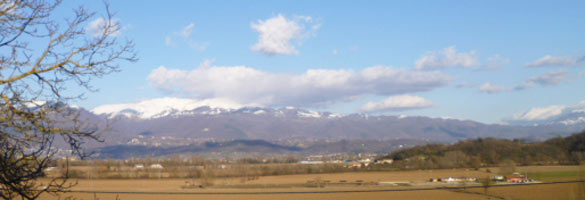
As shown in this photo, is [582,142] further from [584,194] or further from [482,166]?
[584,194]

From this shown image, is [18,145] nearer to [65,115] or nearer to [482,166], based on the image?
[65,115]

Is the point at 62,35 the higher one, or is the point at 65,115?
the point at 62,35

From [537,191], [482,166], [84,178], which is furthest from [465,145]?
[84,178]

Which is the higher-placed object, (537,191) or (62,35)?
(62,35)

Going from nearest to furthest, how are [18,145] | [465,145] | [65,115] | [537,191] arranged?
1. [18,145]
2. [65,115]
3. [537,191]
4. [465,145]

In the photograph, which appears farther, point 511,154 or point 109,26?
point 511,154

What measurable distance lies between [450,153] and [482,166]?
41.6ft

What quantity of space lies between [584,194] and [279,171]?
85.6 meters

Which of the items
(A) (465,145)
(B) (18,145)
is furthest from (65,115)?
(A) (465,145)

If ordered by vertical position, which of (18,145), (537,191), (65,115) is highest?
(65,115)

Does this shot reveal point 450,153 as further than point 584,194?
Yes

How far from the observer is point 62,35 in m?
6.59

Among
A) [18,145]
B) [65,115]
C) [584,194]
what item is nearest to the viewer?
[18,145]

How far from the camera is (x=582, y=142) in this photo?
97438 millimetres
